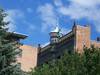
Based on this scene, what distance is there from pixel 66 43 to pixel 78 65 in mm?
33555

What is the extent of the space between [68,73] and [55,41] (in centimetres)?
3822

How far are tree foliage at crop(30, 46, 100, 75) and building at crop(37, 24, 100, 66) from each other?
77.4 ft

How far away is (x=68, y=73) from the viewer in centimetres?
3734

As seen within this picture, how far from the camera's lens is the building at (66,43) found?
69250 mm

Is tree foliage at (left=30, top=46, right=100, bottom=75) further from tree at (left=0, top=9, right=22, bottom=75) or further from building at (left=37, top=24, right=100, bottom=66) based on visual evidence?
building at (left=37, top=24, right=100, bottom=66)

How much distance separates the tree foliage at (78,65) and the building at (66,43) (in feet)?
77.4

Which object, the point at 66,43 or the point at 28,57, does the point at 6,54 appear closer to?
the point at 66,43

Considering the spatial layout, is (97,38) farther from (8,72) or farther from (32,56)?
(8,72)

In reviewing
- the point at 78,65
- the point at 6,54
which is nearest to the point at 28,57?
the point at 78,65

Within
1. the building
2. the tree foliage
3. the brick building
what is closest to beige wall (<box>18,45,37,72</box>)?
the brick building

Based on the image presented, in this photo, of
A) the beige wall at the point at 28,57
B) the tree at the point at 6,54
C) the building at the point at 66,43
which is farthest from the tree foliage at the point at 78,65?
the beige wall at the point at 28,57

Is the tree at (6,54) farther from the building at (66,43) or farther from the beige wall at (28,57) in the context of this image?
the beige wall at (28,57)

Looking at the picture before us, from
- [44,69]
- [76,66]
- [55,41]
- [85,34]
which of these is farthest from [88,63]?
[55,41]

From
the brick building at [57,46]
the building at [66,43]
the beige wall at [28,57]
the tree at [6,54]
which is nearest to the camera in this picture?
the tree at [6,54]
